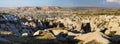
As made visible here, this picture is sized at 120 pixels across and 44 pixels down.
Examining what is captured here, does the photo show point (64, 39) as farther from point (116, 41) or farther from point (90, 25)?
point (90, 25)

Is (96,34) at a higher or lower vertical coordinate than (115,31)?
higher

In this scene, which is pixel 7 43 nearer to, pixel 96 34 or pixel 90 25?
pixel 96 34

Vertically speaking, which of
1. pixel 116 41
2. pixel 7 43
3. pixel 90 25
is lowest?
pixel 90 25

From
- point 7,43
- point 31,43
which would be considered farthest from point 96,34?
point 7,43

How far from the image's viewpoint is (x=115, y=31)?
63312 mm

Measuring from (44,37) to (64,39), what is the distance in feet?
10.5

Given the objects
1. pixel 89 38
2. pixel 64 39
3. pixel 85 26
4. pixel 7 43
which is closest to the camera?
pixel 7 43

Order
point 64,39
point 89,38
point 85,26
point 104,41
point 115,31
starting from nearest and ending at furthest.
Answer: point 104,41, point 89,38, point 64,39, point 115,31, point 85,26

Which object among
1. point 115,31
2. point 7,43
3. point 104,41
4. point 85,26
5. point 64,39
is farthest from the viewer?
point 85,26

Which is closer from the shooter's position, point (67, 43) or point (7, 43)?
point (7, 43)

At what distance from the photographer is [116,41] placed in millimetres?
47844

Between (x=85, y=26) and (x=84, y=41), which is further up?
(x=84, y=41)

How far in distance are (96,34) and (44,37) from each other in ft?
29.4

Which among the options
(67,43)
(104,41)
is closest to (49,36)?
(67,43)
